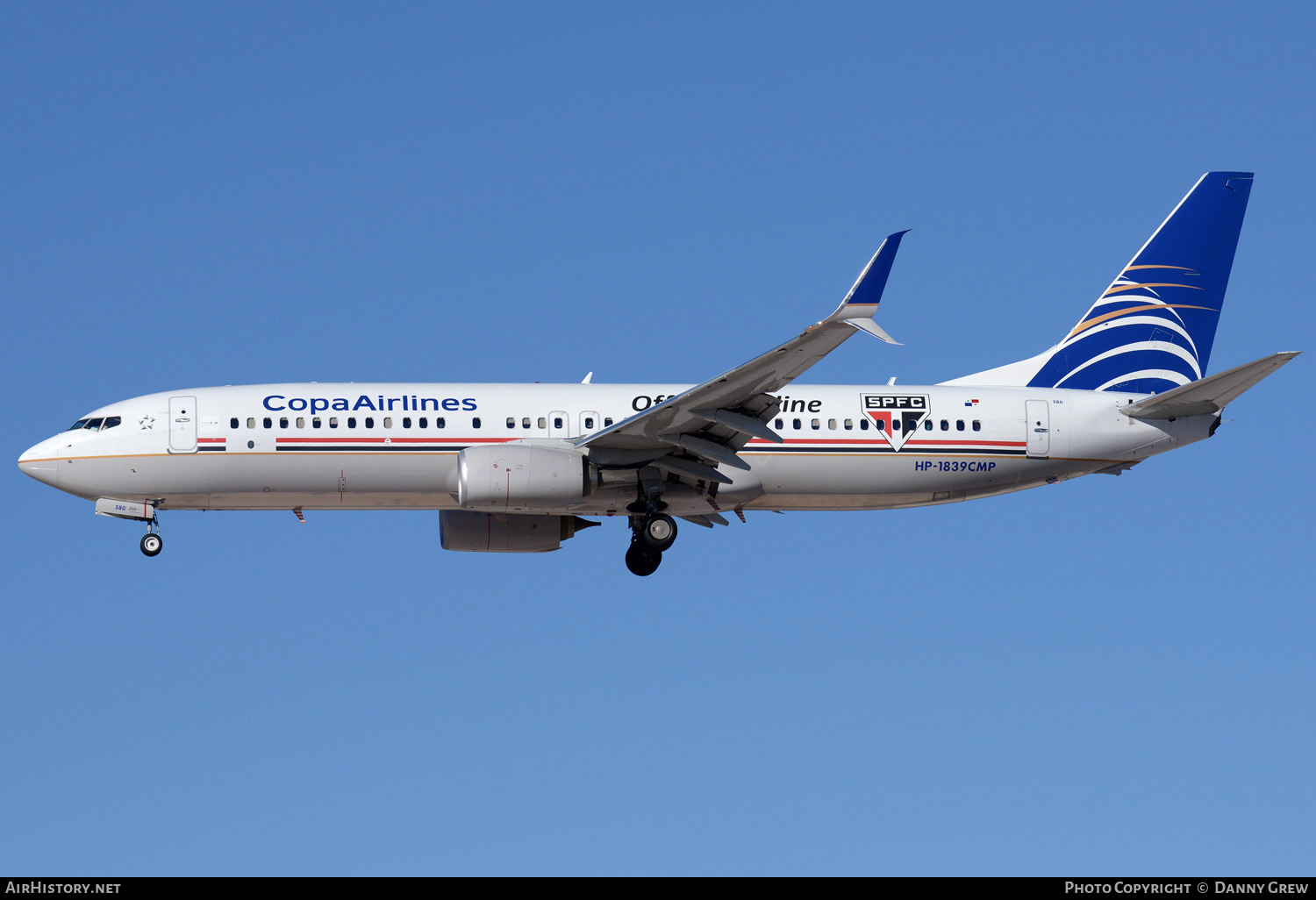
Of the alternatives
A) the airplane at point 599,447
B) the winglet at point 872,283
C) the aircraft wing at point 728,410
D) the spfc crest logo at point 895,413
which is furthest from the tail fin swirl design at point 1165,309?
the winglet at point 872,283

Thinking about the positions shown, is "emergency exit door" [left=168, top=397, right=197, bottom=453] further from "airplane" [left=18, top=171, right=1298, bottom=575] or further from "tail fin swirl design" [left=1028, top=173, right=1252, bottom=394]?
"tail fin swirl design" [left=1028, top=173, right=1252, bottom=394]

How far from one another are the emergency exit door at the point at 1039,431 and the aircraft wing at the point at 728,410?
23.5 ft

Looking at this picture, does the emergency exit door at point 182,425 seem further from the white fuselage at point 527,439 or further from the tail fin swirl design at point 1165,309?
the tail fin swirl design at point 1165,309

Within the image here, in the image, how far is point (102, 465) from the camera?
116 feet

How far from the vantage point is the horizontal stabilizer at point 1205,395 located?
112ft

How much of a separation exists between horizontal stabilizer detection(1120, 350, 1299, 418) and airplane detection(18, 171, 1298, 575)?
0.17 ft

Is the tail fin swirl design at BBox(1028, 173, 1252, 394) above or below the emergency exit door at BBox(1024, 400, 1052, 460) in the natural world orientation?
above

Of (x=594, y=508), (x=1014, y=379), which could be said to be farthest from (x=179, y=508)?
(x=1014, y=379)

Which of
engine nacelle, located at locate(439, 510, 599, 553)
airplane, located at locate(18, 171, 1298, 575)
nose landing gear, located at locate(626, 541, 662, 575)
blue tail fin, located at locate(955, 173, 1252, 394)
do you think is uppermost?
blue tail fin, located at locate(955, 173, 1252, 394)

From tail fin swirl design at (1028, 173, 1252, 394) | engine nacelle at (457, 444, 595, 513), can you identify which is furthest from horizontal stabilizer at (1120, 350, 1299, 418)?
engine nacelle at (457, 444, 595, 513)

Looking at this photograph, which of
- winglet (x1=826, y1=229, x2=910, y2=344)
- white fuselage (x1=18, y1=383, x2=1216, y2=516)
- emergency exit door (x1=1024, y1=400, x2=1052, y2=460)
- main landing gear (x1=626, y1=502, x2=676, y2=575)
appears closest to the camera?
winglet (x1=826, y1=229, x2=910, y2=344)

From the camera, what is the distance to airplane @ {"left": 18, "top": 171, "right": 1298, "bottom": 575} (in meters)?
34.6

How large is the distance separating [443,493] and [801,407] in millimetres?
8353
